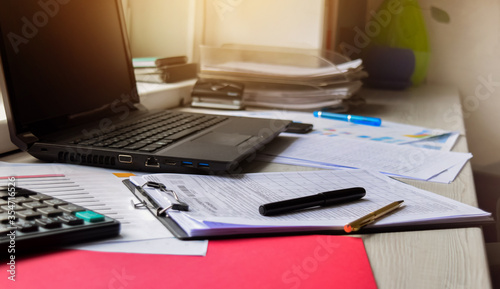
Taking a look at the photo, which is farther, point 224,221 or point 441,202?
point 441,202

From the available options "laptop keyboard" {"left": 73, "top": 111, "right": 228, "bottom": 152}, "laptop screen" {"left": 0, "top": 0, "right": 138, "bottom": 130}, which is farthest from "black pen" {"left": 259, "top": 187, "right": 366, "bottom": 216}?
"laptop screen" {"left": 0, "top": 0, "right": 138, "bottom": 130}

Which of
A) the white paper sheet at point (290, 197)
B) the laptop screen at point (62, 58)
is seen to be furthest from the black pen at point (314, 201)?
the laptop screen at point (62, 58)

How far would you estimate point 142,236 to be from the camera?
0.53 metres

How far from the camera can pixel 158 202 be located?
0.60 m

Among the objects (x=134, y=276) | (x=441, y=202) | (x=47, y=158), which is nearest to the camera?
(x=134, y=276)

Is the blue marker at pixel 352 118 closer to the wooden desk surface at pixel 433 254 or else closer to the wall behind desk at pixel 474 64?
the wooden desk surface at pixel 433 254

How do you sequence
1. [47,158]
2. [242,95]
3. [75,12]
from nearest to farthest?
[47,158]
[75,12]
[242,95]

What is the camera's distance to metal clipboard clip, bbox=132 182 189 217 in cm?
58

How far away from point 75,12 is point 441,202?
651 millimetres

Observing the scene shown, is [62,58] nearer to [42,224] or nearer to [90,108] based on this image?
[90,108]

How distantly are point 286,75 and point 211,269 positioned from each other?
3.12 ft

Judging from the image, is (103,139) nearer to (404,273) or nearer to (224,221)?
(224,221)

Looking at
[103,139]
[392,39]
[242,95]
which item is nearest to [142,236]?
[103,139]

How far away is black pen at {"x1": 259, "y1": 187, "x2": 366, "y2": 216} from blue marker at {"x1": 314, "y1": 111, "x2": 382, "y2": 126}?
1.92 ft
